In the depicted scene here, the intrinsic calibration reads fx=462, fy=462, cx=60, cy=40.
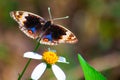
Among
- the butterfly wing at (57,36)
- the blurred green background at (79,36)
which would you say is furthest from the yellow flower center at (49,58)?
the blurred green background at (79,36)

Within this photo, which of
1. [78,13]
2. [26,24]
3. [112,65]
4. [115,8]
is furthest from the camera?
[78,13]

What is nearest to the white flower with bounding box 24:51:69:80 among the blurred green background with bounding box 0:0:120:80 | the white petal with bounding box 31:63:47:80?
the white petal with bounding box 31:63:47:80

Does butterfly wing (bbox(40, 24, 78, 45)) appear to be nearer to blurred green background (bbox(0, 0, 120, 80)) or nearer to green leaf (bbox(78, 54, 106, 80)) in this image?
green leaf (bbox(78, 54, 106, 80))

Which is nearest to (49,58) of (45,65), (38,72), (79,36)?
(45,65)

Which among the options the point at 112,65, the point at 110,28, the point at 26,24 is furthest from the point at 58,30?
the point at 110,28

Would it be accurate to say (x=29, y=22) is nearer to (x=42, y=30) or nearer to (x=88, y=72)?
(x=42, y=30)

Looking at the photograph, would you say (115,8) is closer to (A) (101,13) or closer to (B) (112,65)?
(A) (101,13)
